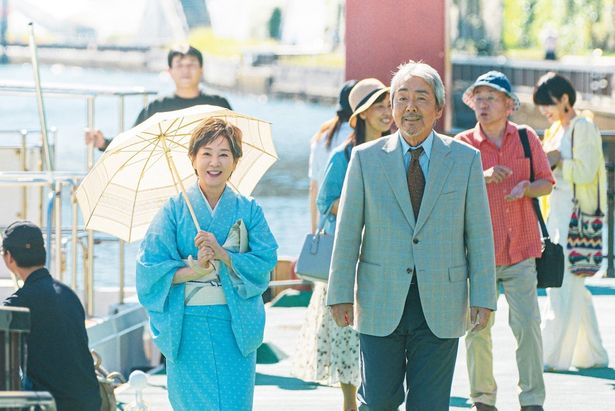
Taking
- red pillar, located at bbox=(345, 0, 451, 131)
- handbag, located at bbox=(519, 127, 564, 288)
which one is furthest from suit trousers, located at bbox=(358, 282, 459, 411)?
red pillar, located at bbox=(345, 0, 451, 131)

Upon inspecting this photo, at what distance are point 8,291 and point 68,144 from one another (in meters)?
43.2

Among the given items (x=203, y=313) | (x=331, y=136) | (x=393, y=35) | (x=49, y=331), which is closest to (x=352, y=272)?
(x=203, y=313)

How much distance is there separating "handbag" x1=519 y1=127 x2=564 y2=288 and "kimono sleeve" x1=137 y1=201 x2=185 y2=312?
2.06 m

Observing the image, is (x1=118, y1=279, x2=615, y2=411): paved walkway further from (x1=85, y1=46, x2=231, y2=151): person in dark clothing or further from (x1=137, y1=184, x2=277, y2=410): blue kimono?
(x1=137, y1=184, x2=277, y2=410): blue kimono

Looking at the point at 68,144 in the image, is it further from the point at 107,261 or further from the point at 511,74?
the point at 107,261

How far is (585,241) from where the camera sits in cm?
841

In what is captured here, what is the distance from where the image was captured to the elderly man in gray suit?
5555mm

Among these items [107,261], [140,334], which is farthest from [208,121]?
[107,261]

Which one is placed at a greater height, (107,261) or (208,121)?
(208,121)

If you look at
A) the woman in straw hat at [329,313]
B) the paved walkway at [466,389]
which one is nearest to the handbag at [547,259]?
the woman in straw hat at [329,313]

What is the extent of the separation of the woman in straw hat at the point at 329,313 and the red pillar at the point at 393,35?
3.53 metres

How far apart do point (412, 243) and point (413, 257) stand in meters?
0.05

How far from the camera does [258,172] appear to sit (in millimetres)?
6625

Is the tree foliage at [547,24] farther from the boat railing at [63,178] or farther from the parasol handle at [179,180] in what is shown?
the parasol handle at [179,180]
